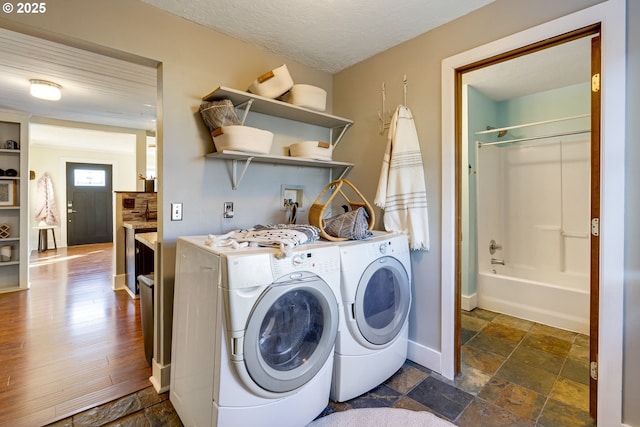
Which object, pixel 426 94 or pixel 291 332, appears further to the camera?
pixel 426 94

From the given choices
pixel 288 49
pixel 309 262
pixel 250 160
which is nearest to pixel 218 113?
pixel 250 160

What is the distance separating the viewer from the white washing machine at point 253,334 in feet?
4.03

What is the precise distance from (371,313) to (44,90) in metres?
3.78

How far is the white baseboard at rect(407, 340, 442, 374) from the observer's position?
6.59 feet

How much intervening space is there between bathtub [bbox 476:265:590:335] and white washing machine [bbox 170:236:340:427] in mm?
2301

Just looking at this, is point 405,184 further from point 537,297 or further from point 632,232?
point 537,297

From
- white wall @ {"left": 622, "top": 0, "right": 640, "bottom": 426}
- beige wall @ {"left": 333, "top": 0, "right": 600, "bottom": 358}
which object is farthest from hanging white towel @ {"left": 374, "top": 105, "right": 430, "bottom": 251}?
white wall @ {"left": 622, "top": 0, "right": 640, "bottom": 426}

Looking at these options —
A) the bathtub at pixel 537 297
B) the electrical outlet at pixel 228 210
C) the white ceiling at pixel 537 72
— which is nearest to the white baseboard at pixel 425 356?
Answer: the bathtub at pixel 537 297

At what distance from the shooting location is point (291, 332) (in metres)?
1.44

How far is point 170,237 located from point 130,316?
69.5 inches

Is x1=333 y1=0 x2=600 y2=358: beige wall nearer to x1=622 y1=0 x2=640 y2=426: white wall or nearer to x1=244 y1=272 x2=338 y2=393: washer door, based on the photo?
x1=622 y1=0 x2=640 y2=426: white wall

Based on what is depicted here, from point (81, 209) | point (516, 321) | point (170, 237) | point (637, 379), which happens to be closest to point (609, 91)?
point (637, 379)

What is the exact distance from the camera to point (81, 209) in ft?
22.4

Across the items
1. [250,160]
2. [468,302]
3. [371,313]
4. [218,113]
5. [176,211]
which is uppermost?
[218,113]
